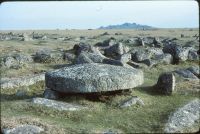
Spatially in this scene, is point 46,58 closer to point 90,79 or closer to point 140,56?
point 140,56

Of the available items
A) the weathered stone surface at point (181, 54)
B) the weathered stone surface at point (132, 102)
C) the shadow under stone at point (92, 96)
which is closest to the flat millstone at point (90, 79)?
the shadow under stone at point (92, 96)

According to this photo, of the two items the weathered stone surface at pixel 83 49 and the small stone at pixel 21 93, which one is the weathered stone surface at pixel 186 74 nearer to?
the weathered stone surface at pixel 83 49

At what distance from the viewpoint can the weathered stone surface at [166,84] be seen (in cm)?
2509

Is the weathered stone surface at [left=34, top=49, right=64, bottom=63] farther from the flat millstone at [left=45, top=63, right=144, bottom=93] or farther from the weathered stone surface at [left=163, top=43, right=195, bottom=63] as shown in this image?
the flat millstone at [left=45, top=63, right=144, bottom=93]

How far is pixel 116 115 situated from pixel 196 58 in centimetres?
2446

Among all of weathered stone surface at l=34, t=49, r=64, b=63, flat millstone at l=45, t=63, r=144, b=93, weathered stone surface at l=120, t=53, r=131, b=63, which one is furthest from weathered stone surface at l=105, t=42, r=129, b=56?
flat millstone at l=45, t=63, r=144, b=93

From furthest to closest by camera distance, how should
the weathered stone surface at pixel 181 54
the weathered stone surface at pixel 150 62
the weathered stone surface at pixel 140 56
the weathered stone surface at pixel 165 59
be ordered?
the weathered stone surface at pixel 181 54, the weathered stone surface at pixel 140 56, the weathered stone surface at pixel 165 59, the weathered stone surface at pixel 150 62

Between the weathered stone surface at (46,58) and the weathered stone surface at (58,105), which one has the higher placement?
the weathered stone surface at (58,105)

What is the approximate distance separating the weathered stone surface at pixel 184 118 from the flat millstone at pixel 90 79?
362 centimetres

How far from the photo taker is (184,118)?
749 inches

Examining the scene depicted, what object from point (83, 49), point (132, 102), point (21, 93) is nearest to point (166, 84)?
point (132, 102)

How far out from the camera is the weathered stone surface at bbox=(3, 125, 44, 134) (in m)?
16.4

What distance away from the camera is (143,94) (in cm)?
2464

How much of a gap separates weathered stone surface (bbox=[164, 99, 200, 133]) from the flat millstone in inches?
142
